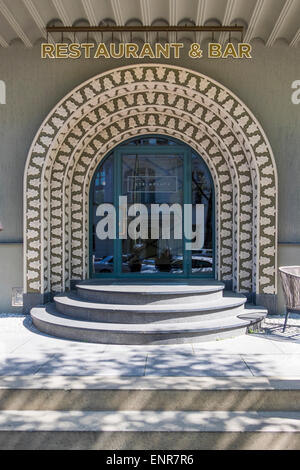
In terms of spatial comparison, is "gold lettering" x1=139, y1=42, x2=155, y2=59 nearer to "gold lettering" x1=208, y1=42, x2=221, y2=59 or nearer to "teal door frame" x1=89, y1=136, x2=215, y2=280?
"gold lettering" x1=208, y1=42, x2=221, y2=59

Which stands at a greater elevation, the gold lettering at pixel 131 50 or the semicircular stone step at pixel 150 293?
the gold lettering at pixel 131 50

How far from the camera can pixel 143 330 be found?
5.24 m

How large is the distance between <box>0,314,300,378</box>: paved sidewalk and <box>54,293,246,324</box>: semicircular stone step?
47 cm

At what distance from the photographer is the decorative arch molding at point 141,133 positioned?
261 inches

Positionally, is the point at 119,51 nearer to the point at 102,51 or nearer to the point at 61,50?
the point at 102,51

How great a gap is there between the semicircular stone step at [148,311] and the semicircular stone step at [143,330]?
95 mm

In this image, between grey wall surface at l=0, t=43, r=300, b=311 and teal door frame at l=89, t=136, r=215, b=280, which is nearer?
grey wall surface at l=0, t=43, r=300, b=311

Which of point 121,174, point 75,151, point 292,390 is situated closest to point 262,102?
point 121,174

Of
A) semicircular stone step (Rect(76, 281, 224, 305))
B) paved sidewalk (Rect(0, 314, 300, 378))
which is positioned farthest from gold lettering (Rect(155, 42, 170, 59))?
paved sidewalk (Rect(0, 314, 300, 378))

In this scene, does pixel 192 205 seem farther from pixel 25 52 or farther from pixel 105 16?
pixel 25 52

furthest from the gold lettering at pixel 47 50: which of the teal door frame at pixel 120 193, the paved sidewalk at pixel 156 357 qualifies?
the paved sidewalk at pixel 156 357

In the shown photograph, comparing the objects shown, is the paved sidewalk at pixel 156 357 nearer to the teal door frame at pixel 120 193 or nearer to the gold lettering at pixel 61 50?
the teal door frame at pixel 120 193

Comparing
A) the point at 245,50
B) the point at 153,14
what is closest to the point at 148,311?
the point at 153,14

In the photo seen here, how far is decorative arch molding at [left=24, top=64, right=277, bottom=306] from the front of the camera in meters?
6.62
